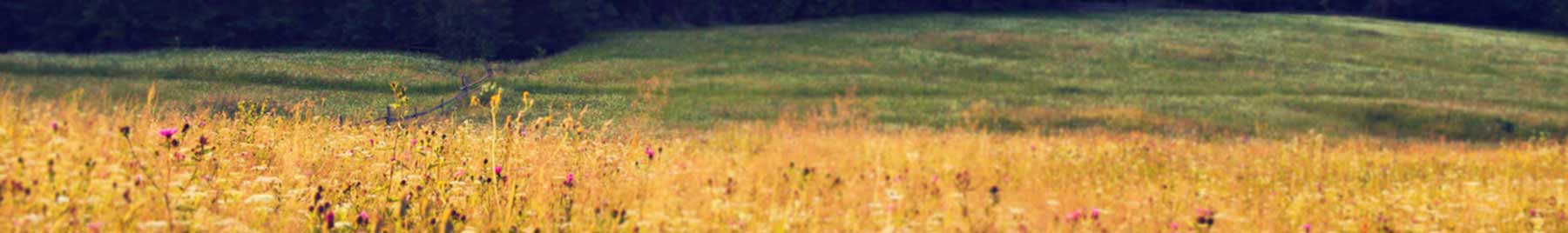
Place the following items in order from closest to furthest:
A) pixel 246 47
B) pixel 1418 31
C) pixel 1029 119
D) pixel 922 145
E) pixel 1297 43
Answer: pixel 246 47 < pixel 922 145 < pixel 1029 119 < pixel 1297 43 < pixel 1418 31

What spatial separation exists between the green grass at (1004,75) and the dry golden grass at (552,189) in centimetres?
56

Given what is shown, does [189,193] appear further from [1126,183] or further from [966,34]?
[966,34]

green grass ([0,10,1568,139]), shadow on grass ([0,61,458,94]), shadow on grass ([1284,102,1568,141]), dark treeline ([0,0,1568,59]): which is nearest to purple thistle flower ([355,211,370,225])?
green grass ([0,10,1568,139])

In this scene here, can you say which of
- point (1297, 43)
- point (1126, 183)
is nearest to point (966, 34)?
point (1297, 43)

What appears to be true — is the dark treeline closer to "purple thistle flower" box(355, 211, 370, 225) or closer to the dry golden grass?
the dry golden grass

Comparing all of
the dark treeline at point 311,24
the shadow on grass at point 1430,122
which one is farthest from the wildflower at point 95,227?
the shadow on grass at point 1430,122

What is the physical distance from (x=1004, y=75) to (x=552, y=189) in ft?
53.3

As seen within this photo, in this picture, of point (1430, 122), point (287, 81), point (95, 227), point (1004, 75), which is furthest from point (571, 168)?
point (1004, 75)

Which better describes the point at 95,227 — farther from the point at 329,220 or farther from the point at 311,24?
the point at 311,24

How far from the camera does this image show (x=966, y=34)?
82.8ft

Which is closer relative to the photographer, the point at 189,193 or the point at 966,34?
the point at 189,193

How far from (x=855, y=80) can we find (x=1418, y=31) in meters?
19.3

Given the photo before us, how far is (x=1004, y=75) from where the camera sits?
19.6 metres

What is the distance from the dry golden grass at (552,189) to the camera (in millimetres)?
3129
